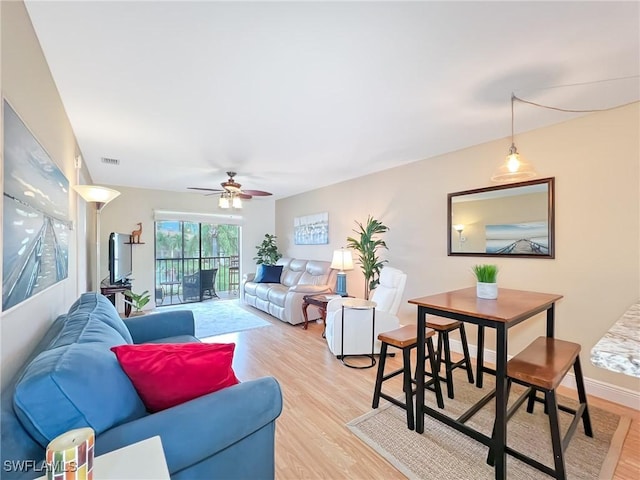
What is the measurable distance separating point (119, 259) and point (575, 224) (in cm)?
556

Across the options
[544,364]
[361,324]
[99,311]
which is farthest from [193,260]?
[544,364]

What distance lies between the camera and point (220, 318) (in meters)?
4.89

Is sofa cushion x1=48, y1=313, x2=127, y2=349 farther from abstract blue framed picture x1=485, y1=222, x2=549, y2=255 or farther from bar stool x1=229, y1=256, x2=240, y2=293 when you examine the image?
bar stool x1=229, y1=256, x2=240, y2=293

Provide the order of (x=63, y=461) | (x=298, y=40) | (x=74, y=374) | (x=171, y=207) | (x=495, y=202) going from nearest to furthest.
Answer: (x=63, y=461), (x=74, y=374), (x=298, y=40), (x=495, y=202), (x=171, y=207)

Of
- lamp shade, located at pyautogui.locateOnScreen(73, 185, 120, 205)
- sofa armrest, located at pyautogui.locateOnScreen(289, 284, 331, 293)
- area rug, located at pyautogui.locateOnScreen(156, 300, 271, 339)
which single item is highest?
lamp shade, located at pyautogui.locateOnScreen(73, 185, 120, 205)

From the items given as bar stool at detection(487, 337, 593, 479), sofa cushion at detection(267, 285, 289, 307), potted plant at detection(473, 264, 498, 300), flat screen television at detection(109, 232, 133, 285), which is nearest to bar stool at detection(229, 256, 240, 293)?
flat screen television at detection(109, 232, 133, 285)

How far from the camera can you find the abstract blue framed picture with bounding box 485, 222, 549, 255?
2736 mm

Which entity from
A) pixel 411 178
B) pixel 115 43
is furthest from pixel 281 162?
pixel 115 43

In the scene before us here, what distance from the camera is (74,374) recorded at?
951 millimetres

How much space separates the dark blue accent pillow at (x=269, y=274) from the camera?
18.6 ft

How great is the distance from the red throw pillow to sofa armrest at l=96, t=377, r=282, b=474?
0.08m

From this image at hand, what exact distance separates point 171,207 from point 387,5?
221 inches

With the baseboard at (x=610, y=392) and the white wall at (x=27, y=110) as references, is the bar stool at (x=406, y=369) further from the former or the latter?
the white wall at (x=27, y=110)

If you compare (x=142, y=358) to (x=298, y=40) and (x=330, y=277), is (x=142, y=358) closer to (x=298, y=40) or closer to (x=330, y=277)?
(x=298, y=40)
